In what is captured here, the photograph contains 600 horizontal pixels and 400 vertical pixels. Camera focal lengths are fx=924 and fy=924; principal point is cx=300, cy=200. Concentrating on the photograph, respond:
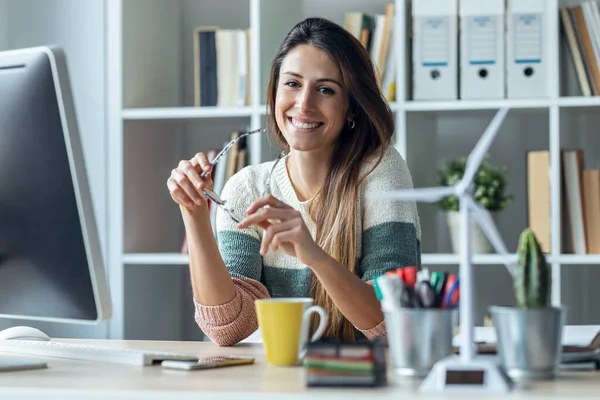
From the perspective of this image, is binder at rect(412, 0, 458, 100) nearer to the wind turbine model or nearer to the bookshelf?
the bookshelf

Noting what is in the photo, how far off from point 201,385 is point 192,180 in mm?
619

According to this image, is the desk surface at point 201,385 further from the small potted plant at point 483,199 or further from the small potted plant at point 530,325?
the small potted plant at point 483,199

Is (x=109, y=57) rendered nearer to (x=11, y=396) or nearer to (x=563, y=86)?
Answer: (x=563, y=86)

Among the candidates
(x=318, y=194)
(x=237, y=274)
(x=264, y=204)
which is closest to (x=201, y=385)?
(x=264, y=204)

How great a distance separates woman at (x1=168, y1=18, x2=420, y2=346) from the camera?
1799 mm

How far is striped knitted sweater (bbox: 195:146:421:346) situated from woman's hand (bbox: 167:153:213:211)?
0.24 m

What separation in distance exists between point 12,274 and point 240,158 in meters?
1.71

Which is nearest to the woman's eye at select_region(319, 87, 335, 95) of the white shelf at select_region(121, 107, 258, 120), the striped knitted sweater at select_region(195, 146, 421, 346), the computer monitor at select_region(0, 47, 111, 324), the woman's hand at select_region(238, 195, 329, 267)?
the striped knitted sweater at select_region(195, 146, 421, 346)

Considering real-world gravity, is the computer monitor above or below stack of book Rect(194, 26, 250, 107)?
below

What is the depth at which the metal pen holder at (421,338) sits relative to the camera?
1.07 m

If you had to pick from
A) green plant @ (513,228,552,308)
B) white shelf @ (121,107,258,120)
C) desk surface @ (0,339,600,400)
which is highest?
white shelf @ (121,107,258,120)

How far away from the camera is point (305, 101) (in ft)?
6.78

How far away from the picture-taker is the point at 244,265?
198 centimetres

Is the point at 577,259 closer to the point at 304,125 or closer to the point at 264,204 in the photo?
the point at 304,125
